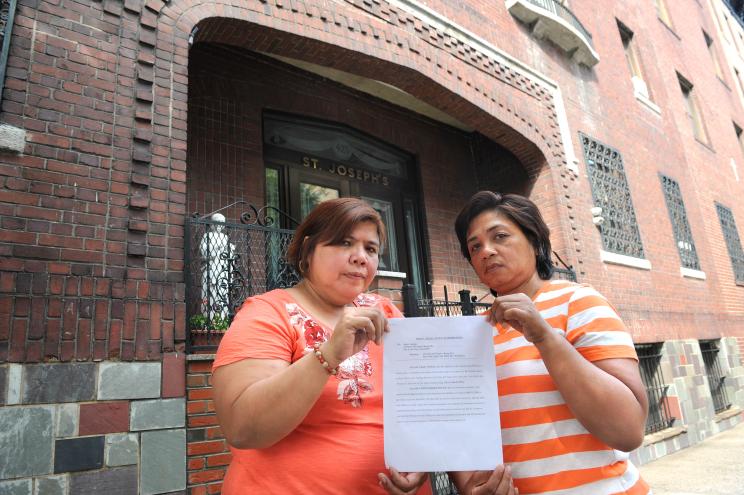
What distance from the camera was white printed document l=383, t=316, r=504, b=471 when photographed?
54.4 inches

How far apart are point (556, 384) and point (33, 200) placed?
3096mm

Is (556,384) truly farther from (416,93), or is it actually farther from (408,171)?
(408,171)

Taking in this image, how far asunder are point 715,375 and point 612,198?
4.86m

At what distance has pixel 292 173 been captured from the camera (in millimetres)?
6359

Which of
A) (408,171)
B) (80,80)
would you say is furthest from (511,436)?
(408,171)

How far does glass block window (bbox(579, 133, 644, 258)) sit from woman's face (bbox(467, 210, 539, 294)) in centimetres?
691

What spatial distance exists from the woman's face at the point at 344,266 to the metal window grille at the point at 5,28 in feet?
8.80

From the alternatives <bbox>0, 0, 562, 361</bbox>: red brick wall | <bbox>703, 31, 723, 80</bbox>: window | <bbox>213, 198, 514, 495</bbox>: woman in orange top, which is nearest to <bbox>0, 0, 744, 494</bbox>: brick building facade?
<bbox>0, 0, 562, 361</bbox>: red brick wall

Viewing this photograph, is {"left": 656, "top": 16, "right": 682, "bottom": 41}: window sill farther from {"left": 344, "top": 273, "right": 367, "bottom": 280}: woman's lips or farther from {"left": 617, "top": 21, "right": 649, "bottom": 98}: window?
{"left": 344, "top": 273, "right": 367, "bottom": 280}: woman's lips

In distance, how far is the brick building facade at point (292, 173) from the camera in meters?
2.85

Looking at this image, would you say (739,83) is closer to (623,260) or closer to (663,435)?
(623,260)

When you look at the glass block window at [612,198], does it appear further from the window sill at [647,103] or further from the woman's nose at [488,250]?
the woman's nose at [488,250]

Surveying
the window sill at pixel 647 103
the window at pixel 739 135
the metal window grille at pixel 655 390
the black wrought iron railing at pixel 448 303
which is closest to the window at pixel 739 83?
the window at pixel 739 135

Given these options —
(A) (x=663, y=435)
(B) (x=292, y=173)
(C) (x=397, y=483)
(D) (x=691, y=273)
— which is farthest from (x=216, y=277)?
(D) (x=691, y=273)
